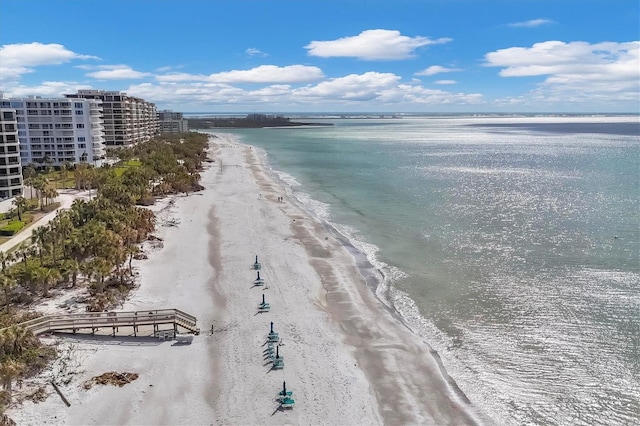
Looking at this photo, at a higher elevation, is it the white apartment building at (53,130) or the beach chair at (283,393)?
the white apartment building at (53,130)

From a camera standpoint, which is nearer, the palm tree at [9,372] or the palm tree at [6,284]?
the palm tree at [9,372]

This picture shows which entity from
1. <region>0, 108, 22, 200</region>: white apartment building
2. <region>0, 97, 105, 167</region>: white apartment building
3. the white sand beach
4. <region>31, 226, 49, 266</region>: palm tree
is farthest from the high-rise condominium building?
the white sand beach

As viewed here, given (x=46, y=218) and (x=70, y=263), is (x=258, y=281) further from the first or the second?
(x=46, y=218)

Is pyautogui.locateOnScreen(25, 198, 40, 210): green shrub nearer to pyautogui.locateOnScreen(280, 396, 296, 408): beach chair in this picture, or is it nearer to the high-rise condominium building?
pyautogui.locateOnScreen(280, 396, 296, 408): beach chair

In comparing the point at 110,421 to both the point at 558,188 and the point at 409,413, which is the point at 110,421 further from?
the point at 558,188

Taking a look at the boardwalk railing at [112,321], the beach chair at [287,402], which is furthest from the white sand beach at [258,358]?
the boardwalk railing at [112,321]

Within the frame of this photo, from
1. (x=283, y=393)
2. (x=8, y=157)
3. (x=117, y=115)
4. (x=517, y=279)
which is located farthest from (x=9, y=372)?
(x=117, y=115)

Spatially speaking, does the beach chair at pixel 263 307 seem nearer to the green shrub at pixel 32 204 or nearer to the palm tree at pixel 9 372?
the palm tree at pixel 9 372
